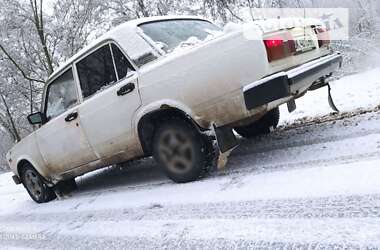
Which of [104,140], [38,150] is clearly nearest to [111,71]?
[104,140]

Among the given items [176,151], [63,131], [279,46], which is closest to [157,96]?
[176,151]

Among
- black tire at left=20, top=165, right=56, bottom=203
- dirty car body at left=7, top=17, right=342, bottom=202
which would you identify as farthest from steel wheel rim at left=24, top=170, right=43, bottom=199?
dirty car body at left=7, top=17, right=342, bottom=202

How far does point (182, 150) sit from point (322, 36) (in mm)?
1890

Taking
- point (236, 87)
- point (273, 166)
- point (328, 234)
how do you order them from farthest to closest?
1. point (273, 166)
2. point (236, 87)
3. point (328, 234)

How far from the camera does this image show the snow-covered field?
269cm

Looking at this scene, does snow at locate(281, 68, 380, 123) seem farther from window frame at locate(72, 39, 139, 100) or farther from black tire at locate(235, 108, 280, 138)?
window frame at locate(72, 39, 139, 100)

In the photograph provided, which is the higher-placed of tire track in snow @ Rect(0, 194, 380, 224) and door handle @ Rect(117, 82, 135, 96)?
door handle @ Rect(117, 82, 135, 96)

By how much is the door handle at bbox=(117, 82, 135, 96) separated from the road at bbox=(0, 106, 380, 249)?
3.53ft

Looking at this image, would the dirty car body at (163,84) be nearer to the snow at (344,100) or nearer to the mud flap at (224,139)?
the mud flap at (224,139)

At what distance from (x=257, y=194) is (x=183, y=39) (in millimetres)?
1931

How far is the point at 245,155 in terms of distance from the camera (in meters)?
4.79

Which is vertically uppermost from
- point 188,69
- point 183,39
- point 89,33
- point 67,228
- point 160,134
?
point 89,33

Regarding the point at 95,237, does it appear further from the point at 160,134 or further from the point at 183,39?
the point at 183,39

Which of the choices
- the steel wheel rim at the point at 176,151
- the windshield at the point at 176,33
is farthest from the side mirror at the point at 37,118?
the steel wheel rim at the point at 176,151
